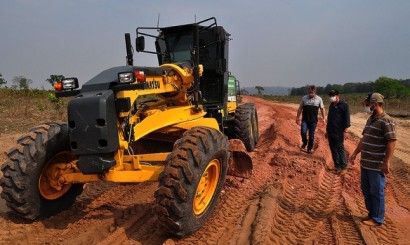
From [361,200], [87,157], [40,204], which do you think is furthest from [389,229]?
[40,204]

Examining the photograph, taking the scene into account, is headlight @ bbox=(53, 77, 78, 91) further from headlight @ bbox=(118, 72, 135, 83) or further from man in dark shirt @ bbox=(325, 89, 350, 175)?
man in dark shirt @ bbox=(325, 89, 350, 175)

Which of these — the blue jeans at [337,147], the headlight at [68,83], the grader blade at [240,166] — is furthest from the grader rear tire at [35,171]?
the blue jeans at [337,147]

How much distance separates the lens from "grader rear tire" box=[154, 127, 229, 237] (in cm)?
362

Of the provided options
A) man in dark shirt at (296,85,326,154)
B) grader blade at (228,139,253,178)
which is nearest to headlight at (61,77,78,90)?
grader blade at (228,139,253,178)

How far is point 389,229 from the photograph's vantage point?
4.48m

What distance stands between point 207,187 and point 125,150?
3.70 feet

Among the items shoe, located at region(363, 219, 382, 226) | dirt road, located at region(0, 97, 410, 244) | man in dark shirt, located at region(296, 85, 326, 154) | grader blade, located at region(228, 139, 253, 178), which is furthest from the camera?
man in dark shirt, located at region(296, 85, 326, 154)

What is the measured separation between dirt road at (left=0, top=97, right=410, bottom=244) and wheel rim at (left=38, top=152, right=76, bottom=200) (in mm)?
326

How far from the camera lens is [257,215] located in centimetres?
457

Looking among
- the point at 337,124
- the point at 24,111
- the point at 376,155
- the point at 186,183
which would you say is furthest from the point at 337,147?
the point at 24,111

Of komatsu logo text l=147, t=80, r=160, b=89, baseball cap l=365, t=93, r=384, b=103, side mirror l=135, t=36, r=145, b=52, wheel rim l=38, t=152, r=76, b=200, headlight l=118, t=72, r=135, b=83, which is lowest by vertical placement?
wheel rim l=38, t=152, r=76, b=200

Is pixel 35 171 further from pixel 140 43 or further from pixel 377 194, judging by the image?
pixel 377 194

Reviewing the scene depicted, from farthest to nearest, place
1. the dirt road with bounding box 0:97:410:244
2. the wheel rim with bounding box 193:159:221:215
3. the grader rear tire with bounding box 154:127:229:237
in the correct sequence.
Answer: the wheel rim with bounding box 193:159:221:215, the dirt road with bounding box 0:97:410:244, the grader rear tire with bounding box 154:127:229:237

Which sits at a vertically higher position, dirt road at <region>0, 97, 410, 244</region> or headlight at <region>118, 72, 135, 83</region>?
headlight at <region>118, 72, 135, 83</region>
